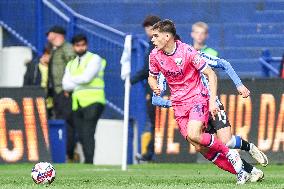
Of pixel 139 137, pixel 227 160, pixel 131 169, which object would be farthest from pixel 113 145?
pixel 227 160

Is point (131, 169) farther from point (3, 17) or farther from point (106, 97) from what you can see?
point (3, 17)

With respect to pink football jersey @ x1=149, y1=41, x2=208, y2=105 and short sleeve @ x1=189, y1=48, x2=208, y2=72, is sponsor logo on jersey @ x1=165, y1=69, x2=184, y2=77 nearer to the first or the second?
pink football jersey @ x1=149, y1=41, x2=208, y2=105

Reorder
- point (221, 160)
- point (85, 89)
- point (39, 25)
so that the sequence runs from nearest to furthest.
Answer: point (221, 160), point (85, 89), point (39, 25)

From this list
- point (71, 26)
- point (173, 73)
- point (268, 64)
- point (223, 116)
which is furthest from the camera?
point (71, 26)

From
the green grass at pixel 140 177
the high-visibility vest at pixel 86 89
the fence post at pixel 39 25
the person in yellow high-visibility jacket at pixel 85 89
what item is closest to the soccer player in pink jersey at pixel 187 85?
the green grass at pixel 140 177

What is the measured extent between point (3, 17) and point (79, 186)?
1142cm

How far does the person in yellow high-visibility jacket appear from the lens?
18891 mm

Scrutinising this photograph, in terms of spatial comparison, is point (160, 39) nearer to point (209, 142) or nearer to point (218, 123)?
point (209, 142)

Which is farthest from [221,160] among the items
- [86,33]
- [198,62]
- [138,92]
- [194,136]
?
[86,33]

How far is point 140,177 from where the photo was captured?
14461 mm

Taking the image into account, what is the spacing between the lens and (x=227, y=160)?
42.5 feet

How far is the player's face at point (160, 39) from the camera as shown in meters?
12.8

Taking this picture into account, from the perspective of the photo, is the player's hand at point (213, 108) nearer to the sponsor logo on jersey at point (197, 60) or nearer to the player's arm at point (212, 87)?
the player's arm at point (212, 87)

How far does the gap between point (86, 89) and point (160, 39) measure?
6.53 meters
